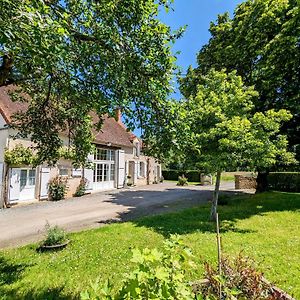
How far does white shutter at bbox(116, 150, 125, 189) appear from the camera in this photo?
23.6 m

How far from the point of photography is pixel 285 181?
74.6 ft

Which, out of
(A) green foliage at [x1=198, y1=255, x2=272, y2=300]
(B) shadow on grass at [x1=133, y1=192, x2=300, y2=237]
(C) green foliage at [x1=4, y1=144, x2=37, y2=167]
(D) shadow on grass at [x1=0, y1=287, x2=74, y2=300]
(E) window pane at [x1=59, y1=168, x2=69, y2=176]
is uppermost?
(C) green foliage at [x1=4, y1=144, x2=37, y2=167]

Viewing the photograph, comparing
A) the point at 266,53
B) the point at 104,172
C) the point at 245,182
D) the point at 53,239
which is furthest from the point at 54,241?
the point at 245,182

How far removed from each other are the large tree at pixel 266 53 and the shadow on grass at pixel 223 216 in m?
3.54

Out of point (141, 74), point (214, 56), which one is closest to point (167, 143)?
point (141, 74)

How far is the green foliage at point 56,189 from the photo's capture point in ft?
54.0

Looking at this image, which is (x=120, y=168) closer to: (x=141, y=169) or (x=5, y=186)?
(x=141, y=169)

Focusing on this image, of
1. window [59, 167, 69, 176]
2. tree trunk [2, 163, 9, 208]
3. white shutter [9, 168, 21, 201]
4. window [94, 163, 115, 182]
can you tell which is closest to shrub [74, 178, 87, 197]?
window [59, 167, 69, 176]

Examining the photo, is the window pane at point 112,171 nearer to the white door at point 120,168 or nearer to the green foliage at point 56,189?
the white door at point 120,168

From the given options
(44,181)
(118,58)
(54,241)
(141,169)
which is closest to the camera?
(118,58)

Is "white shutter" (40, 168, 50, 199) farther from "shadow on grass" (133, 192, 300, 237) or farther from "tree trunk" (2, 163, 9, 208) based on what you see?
"shadow on grass" (133, 192, 300, 237)

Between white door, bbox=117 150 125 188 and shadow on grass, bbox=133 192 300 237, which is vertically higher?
white door, bbox=117 150 125 188

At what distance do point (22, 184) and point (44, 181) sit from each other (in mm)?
1372

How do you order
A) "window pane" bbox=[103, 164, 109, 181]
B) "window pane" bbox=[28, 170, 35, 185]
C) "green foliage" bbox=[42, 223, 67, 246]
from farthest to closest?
"window pane" bbox=[103, 164, 109, 181]
"window pane" bbox=[28, 170, 35, 185]
"green foliage" bbox=[42, 223, 67, 246]
